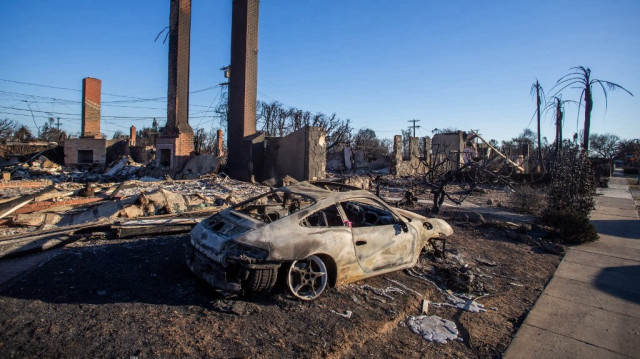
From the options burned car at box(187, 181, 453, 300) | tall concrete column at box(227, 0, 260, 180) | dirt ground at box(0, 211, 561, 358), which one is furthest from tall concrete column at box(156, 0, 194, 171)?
burned car at box(187, 181, 453, 300)

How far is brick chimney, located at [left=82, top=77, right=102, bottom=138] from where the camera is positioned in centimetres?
2475

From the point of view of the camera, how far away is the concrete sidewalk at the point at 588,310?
11.6 feet

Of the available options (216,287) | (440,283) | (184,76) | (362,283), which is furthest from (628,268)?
(184,76)

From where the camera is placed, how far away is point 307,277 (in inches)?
161

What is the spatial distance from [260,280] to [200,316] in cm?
67

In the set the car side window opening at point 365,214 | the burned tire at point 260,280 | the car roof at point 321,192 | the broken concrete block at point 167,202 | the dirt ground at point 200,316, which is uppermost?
the car roof at point 321,192

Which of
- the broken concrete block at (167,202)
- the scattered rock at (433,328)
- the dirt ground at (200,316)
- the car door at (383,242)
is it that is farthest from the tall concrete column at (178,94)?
the scattered rock at (433,328)

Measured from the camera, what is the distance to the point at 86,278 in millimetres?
4375

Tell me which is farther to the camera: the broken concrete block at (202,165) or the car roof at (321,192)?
the broken concrete block at (202,165)

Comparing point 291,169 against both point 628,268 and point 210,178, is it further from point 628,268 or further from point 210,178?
point 628,268

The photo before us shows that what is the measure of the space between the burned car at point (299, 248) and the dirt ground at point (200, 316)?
252mm

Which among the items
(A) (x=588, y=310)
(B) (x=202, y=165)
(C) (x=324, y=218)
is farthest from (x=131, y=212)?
(B) (x=202, y=165)

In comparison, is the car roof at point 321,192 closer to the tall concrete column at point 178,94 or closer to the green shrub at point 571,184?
the green shrub at point 571,184

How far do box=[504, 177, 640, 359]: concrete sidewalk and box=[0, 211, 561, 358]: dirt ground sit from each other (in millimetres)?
213
